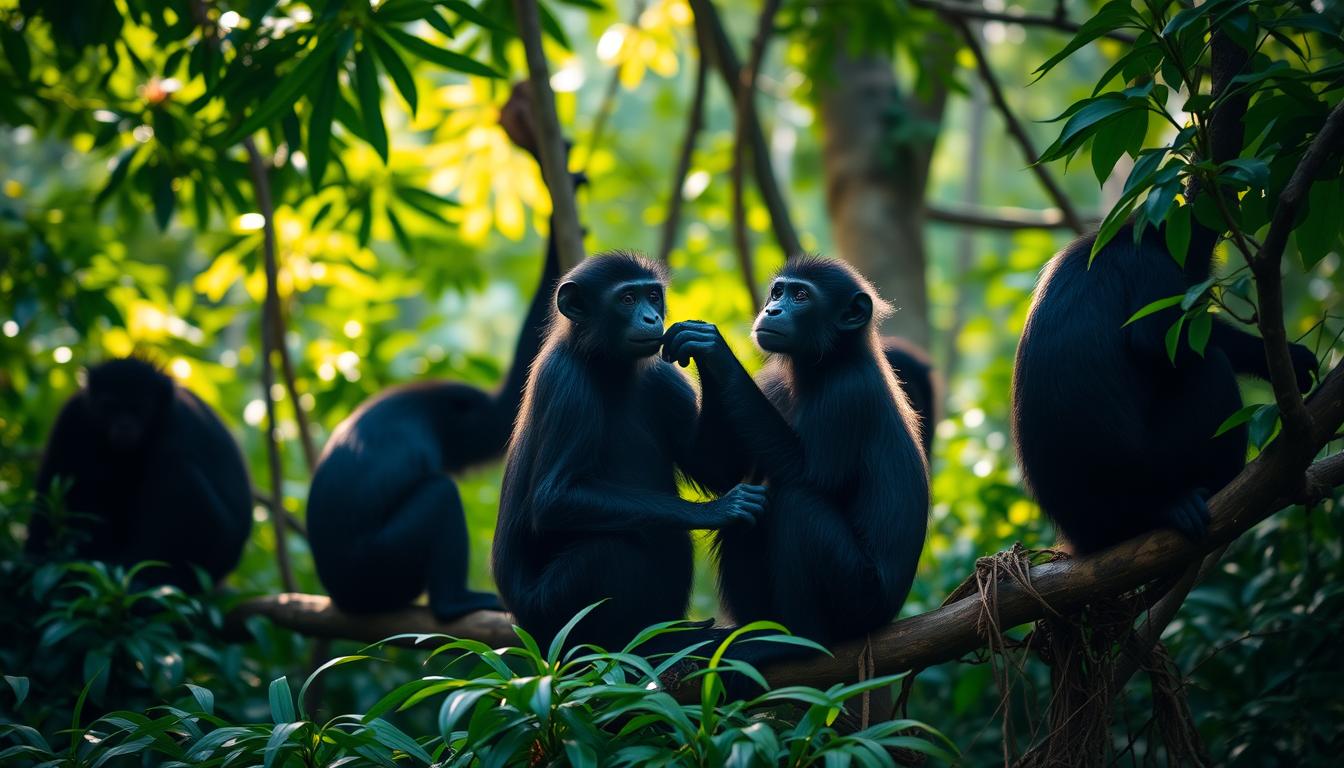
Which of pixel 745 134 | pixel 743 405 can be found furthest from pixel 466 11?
pixel 745 134

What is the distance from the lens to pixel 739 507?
11.9 ft

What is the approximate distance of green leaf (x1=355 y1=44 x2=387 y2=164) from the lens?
417 centimetres

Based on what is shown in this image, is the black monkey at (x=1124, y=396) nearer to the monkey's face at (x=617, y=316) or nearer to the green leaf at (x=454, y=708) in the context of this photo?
the monkey's face at (x=617, y=316)

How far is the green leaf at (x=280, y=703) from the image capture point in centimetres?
307

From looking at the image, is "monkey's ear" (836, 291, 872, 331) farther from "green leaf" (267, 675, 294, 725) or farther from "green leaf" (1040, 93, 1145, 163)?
"green leaf" (267, 675, 294, 725)

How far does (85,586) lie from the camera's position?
182 inches

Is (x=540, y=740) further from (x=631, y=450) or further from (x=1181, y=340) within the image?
(x=1181, y=340)

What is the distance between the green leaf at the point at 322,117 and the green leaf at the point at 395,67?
0.16 m

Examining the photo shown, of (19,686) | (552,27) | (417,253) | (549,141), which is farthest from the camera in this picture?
(417,253)

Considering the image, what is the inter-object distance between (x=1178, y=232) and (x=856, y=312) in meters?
1.30

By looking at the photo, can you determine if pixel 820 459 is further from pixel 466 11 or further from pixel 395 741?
pixel 466 11

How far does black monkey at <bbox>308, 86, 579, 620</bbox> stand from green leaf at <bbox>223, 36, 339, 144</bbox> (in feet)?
4.22

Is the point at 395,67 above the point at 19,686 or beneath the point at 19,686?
above

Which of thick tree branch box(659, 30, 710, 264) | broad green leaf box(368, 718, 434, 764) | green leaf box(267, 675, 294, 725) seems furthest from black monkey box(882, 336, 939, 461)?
green leaf box(267, 675, 294, 725)
